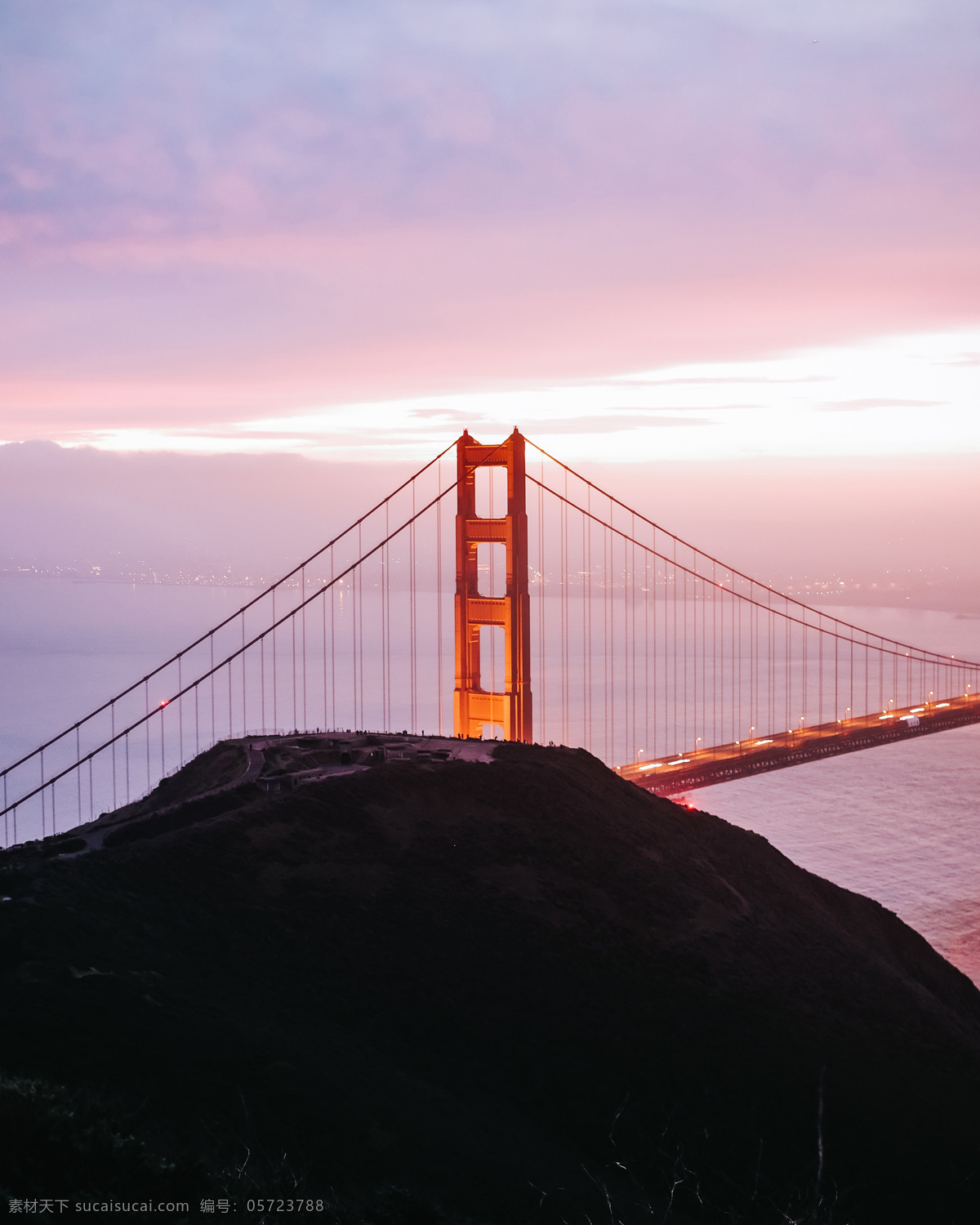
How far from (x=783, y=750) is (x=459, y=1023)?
33.9m

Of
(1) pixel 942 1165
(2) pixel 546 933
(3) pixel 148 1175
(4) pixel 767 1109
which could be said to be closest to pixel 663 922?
(2) pixel 546 933

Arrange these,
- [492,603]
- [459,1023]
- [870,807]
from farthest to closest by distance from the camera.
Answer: [870,807]
[492,603]
[459,1023]

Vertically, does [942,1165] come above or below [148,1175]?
below

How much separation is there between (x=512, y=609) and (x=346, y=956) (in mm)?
17385

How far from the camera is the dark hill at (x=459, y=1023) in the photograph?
13.3 meters

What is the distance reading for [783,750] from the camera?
49.0m

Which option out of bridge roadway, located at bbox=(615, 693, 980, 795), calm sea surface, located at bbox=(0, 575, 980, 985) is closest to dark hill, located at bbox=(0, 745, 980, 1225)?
bridge roadway, located at bbox=(615, 693, 980, 795)

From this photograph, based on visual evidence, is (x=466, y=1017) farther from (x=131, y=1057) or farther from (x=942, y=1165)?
(x=942, y=1165)

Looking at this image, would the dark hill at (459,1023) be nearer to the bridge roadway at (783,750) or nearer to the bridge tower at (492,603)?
the bridge tower at (492,603)

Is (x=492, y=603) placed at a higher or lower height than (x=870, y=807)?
higher

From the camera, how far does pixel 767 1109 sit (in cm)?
1838

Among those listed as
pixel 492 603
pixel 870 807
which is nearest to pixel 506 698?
pixel 492 603

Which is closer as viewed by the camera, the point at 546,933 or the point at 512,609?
the point at 546,933

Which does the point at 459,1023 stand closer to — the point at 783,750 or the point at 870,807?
the point at 783,750
